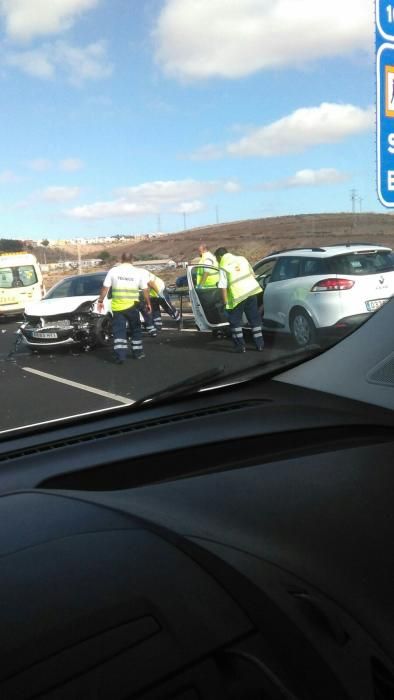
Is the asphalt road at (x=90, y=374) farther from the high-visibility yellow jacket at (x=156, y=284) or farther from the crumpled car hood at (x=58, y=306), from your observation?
the crumpled car hood at (x=58, y=306)

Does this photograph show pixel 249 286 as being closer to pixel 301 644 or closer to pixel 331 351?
pixel 331 351

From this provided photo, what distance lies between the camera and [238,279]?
5.39 m

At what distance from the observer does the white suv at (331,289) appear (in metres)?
3.00

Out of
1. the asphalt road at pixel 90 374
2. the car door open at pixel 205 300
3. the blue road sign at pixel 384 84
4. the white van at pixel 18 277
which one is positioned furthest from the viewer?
the white van at pixel 18 277

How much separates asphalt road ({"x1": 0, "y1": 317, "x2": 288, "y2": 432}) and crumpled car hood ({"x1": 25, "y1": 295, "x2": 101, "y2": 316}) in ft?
1.71

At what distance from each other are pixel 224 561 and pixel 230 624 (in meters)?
0.22

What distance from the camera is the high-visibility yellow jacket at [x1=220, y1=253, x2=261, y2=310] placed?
499 cm

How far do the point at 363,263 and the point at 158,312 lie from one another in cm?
555

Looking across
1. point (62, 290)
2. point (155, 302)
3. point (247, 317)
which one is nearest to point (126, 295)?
point (155, 302)

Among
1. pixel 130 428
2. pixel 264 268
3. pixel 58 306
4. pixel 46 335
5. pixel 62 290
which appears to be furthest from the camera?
pixel 62 290

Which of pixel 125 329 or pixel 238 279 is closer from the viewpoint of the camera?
pixel 238 279

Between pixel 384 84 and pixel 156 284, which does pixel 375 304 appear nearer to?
pixel 384 84

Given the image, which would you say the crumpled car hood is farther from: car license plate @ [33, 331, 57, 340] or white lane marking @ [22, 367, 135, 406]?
white lane marking @ [22, 367, 135, 406]

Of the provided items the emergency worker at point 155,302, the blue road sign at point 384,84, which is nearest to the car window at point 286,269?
the blue road sign at point 384,84
